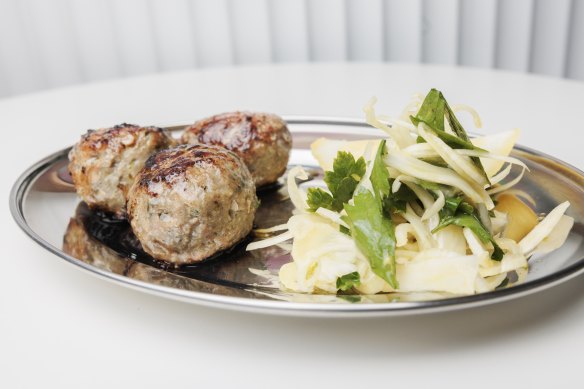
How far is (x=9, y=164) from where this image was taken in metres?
2.51

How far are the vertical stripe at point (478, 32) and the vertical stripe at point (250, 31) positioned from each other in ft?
4.12

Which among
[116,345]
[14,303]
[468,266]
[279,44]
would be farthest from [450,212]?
[279,44]

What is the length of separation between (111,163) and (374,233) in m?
0.78

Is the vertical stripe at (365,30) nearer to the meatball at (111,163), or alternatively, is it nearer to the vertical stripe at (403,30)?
the vertical stripe at (403,30)

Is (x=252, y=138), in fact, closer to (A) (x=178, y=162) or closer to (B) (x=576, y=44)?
(A) (x=178, y=162)

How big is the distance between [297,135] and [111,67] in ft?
8.61

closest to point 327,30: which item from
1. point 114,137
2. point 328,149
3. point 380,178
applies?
point 328,149

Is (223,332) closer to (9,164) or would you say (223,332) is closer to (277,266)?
(277,266)

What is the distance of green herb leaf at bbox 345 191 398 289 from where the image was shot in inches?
53.1

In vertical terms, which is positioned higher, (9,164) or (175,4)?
(175,4)

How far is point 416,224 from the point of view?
148 cm

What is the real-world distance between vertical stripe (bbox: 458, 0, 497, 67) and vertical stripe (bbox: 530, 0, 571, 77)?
310 mm

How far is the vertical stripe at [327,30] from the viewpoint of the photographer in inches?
174

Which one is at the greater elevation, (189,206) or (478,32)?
(189,206)
